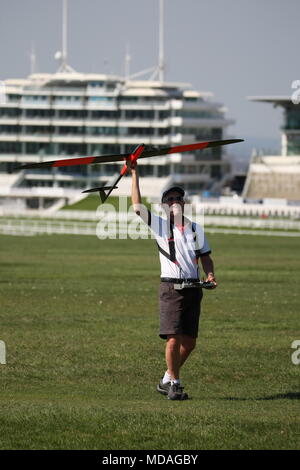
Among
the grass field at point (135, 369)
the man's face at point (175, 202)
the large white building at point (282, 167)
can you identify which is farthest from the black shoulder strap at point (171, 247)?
the large white building at point (282, 167)

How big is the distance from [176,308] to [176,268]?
0.43 meters

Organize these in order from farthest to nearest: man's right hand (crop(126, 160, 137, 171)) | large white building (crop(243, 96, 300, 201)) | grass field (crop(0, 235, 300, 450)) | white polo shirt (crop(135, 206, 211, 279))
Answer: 1. large white building (crop(243, 96, 300, 201))
2. white polo shirt (crop(135, 206, 211, 279))
3. man's right hand (crop(126, 160, 137, 171))
4. grass field (crop(0, 235, 300, 450))

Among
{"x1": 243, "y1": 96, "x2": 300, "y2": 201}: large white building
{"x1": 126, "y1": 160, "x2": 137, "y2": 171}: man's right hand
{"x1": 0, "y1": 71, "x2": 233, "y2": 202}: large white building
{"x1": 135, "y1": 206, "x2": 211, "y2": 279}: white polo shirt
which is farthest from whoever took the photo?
{"x1": 0, "y1": 71, "x2": 233, "y2": 202}: large white building

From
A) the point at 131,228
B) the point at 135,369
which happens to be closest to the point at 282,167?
the point at 131,228

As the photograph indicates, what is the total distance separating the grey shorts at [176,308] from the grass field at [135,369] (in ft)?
2.65

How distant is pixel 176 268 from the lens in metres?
13.5

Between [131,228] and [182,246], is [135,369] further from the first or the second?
[131,228]

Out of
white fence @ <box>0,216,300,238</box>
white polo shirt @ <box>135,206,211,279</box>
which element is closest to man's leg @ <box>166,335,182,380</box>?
white polo shirt @ <box>135,206,211,279</box>

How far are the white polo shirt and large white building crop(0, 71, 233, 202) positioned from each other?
145708 millimetres

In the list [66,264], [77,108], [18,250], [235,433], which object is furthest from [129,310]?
[77,108]

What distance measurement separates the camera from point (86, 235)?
71562 millimetres

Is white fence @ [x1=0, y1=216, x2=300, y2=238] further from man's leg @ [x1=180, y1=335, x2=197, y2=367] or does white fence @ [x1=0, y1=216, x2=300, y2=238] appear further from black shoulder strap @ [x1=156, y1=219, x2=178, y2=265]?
black shoulder strap @ [x1=156, y1=219, x2=178, y2=265]

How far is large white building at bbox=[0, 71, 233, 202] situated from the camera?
162 m

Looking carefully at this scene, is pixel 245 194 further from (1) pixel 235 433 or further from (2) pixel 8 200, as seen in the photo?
(1) pixel 235 433
